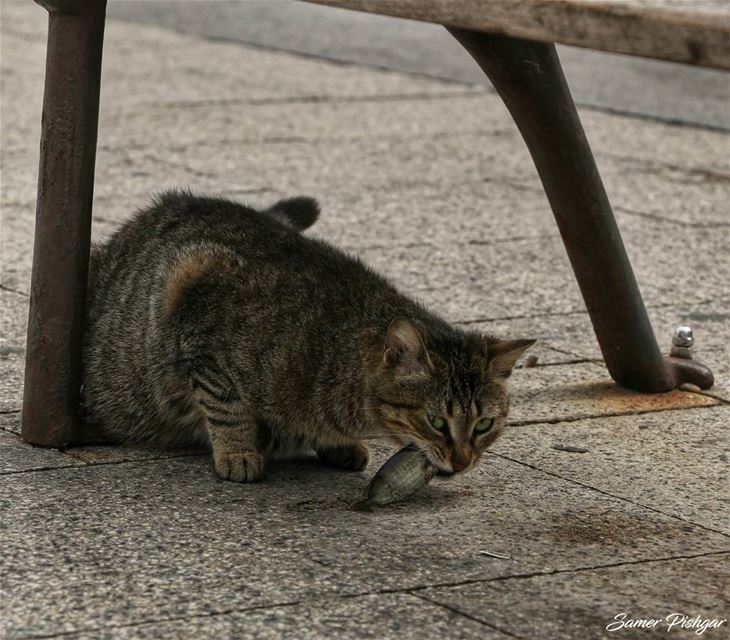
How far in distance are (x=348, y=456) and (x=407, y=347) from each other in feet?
1.59

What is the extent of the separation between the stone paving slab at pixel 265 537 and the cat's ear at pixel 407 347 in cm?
38

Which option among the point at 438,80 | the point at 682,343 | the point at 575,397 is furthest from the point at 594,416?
the point at 438,80

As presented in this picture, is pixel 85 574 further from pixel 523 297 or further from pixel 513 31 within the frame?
pixel 523 297

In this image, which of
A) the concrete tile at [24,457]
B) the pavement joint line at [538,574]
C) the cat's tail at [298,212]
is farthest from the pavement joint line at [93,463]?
the pavement joint line at [538,574]

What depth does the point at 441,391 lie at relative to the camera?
3799 millimetres

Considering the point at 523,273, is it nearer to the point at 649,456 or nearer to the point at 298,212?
the point at 298,212

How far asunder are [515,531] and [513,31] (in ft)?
4.36

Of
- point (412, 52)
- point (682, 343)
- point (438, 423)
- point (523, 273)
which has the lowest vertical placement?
point (438, 423)

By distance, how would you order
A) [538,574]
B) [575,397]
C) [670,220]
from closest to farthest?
[538,574], [575,397], [670,220]

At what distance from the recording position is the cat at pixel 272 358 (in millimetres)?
3836

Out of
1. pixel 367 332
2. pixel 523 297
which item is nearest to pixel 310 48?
pixel 523 297

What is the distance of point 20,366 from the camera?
482 centimetres

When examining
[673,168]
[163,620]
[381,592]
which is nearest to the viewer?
[163,620]

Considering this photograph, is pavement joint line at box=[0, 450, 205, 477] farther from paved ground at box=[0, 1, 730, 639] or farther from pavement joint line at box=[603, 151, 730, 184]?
pavement joint line at box=[603, 151, 730, 184]
